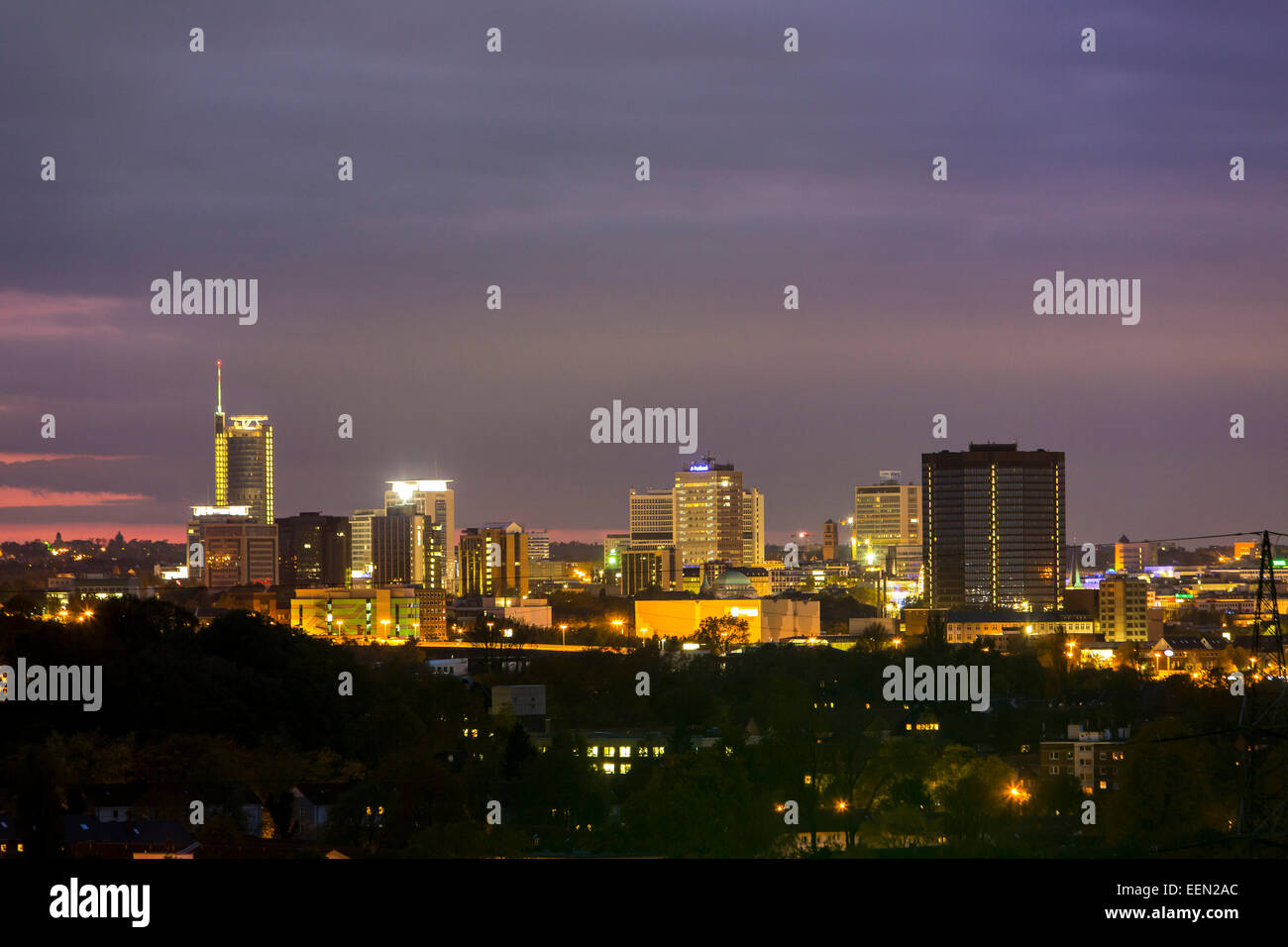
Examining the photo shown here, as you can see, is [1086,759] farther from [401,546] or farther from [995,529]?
[401,546]

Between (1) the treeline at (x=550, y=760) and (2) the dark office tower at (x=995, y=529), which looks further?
(2) the dark office tower at (x=995, y=529)

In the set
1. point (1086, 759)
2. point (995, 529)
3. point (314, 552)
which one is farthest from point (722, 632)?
point (314, 552)

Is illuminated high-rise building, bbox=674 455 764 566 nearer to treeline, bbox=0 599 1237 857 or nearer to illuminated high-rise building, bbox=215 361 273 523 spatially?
illuminated high-rise building, bbox=215 361 273 523

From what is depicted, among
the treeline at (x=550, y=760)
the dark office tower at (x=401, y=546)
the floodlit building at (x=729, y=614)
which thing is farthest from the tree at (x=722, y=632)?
the dark office tower at (x=401, y=546)

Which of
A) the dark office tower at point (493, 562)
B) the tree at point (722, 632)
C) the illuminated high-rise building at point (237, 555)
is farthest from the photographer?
the dark office tower at point (493, 562)

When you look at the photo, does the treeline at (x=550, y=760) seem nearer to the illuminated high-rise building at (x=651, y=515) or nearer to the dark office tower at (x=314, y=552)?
the dark office tower at (x=314, y=552)

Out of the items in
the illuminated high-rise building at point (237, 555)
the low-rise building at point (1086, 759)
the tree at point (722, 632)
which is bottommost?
the tree at point (722, 632)
